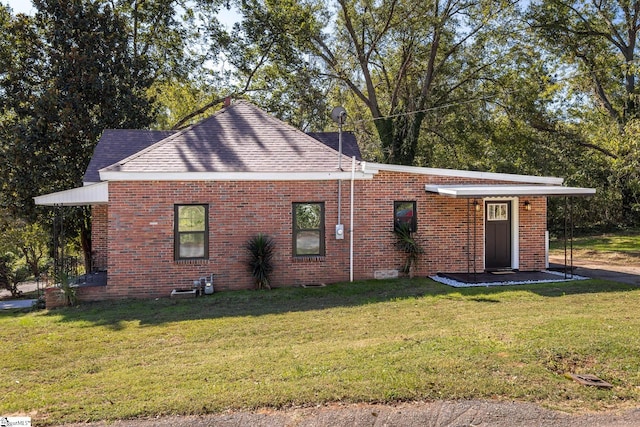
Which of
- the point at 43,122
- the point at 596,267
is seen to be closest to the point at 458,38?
the point at 596,267

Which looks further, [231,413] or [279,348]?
[279,348]

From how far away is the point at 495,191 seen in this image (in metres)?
11.2

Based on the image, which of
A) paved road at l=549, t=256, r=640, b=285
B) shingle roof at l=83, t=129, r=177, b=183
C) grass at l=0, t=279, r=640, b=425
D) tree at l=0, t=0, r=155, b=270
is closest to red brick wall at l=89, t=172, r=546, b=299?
grass at l=0, t=279, r=640, b=425

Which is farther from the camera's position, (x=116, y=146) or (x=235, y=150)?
(x=116, y=146)

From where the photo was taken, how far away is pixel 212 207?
11250 mm

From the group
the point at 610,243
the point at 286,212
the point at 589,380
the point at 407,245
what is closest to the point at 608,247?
the point at 610,243

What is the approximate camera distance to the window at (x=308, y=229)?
11.8 metres

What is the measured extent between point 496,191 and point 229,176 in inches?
257

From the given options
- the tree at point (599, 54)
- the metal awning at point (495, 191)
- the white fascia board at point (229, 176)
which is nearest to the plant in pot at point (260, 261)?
the white fascia board at point (229, 176)

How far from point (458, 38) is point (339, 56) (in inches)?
245

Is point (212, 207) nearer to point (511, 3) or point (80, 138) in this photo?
point (80, 138)

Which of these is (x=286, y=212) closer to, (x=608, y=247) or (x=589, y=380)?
(x=589, y=380)

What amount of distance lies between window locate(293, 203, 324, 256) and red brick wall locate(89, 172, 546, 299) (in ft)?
0.62

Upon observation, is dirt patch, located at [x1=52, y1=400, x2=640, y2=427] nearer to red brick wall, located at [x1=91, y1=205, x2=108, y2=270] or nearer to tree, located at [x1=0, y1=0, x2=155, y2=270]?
red brick wall, located at [x1=91, y1=205, x2=108, y2=270]
